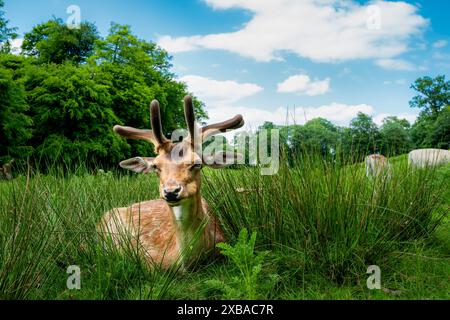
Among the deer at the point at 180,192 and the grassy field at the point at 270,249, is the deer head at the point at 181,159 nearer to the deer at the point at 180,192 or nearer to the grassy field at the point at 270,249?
the deer at the point at 180,192

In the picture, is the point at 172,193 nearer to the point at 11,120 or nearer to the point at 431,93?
the point at 11,120

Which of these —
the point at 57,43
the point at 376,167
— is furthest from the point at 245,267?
the point at 57,43

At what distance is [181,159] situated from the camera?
3633 mm

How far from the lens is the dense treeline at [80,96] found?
23016 mm

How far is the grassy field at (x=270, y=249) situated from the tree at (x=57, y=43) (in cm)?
3444

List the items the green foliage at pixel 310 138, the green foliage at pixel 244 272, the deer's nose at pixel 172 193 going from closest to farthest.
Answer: the green foliage at pixel 244 272 < the deer's nose at pixel 172 193 < the green foliage at pixel 310 138

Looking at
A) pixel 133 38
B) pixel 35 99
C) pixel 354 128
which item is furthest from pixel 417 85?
pixel 354 128

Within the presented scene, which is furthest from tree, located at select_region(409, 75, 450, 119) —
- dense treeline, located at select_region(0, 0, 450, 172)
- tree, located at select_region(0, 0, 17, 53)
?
tree, located at select_region(0, 0, 17, 53)

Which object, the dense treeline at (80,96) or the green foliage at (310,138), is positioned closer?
the green foliage at (310,138)

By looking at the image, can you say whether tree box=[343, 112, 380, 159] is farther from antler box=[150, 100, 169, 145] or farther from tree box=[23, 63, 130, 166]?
tree box=[23, 63, 130, 166]

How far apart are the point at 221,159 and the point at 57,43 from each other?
123 feet

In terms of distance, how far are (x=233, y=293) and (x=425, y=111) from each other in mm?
61570

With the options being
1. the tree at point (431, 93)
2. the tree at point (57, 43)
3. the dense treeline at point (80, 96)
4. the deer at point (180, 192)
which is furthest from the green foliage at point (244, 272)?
the tree at point (431, 93)
